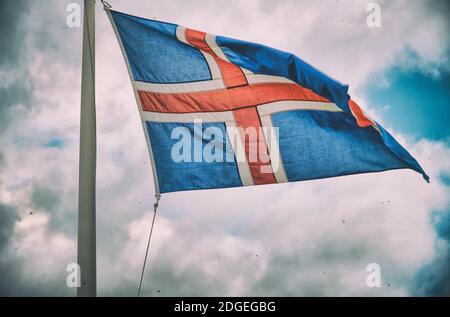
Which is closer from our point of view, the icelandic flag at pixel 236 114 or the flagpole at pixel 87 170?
the flagpole at pixel 87 170

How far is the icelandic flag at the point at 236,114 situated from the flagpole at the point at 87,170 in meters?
1.03

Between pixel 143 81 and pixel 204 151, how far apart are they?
126 cm

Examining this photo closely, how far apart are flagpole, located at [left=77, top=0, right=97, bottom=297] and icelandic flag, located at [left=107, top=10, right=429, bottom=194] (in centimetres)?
103

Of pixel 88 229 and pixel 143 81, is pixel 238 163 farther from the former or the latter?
pixel 88 229

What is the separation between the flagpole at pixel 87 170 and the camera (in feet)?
21.4

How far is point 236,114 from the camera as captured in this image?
857cm

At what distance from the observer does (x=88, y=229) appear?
6.65m

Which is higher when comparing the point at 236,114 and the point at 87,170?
the point at 236,114

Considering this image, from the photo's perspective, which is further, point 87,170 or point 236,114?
point 236,114

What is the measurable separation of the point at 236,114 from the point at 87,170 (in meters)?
2.56

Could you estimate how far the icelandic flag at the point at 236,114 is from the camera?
816 centimetres

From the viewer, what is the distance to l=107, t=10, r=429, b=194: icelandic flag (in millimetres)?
8156
